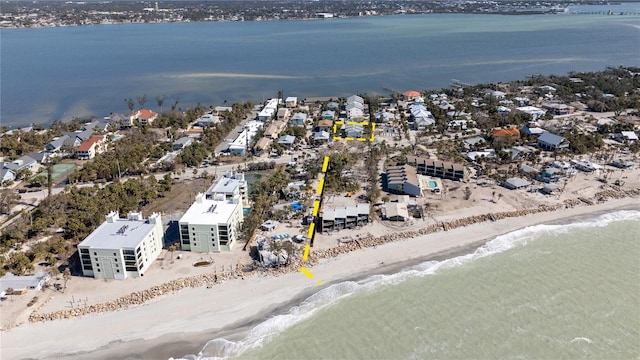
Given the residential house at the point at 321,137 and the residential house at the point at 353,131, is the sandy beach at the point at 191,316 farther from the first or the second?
the residential house at the point at 353,131

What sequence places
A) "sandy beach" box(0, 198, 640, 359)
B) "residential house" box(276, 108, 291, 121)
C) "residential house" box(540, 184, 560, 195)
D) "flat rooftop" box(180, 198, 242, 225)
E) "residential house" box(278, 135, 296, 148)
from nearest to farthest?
"sandy beach" box(0, 198, 640, 359) < "flat rooftop" box(180, 198, 242, 225) < "residential house" box(540, 184, 560, 195) < "residential house" box(278, 135, 296, 148) < "residential house" box(276, 108, 291, 121)

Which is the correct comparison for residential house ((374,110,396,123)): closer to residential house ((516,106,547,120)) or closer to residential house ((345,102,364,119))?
residential house ((345,102,364,119))

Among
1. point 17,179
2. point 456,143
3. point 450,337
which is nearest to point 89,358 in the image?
point 450,337

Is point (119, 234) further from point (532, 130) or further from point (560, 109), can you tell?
point (560, 109)

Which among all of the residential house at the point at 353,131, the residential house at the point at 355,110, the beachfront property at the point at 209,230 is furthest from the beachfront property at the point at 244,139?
the beachfront property at the point at 209,230

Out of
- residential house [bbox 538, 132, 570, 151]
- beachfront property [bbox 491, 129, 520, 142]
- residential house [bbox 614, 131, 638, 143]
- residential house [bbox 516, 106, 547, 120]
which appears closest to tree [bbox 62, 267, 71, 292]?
beachfront property [bbox 491, 129, 520, 142]

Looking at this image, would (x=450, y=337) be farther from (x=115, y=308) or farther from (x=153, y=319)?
(x=115, y=308)
